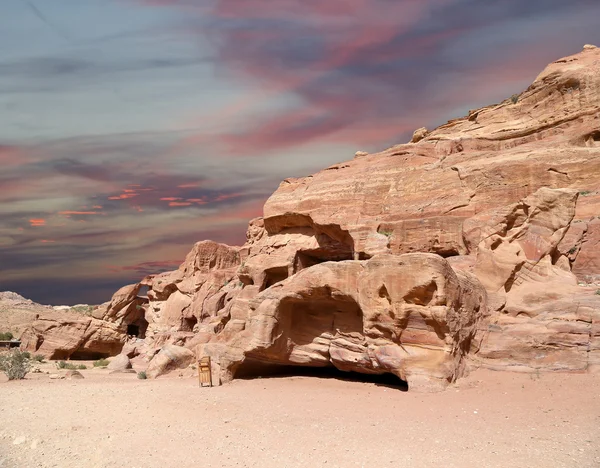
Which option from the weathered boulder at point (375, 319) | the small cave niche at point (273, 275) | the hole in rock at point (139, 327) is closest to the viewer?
the weathered boulder at point (375, 319)

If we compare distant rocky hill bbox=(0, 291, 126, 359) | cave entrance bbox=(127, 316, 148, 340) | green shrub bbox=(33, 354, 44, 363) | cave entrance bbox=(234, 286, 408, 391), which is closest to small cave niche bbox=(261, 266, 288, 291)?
cave entrance bbox=(234, 286, 408, 391)

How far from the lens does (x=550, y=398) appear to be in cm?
1176

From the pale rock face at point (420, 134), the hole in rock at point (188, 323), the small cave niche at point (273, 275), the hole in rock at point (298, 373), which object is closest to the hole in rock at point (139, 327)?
the hole in rock at point (188, 323)

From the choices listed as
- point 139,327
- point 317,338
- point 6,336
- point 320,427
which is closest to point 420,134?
point 317,338

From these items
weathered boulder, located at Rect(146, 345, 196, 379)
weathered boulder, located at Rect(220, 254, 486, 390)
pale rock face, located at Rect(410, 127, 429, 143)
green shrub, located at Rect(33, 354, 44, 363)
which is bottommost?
green shrub, located at Rect(33, 354, 44, 363)

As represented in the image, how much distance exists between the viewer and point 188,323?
136 feet

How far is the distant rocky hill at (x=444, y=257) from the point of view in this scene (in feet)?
45.3

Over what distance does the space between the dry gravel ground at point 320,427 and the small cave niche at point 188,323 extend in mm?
25844

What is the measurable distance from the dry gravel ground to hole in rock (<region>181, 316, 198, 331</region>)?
84.8 feet

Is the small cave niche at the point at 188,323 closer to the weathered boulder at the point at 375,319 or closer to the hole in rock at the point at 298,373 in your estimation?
the hole in rock at the point at 298,373

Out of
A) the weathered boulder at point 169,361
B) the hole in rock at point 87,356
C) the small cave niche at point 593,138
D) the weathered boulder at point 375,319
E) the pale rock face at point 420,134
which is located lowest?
the hole in rock at point 87,356

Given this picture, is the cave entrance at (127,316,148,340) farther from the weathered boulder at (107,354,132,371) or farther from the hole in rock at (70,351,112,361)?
the weathered boulder at (107,354,132,371)

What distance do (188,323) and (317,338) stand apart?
26207 millimetres

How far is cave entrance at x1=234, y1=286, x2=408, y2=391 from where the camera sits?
53.1 feet
